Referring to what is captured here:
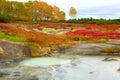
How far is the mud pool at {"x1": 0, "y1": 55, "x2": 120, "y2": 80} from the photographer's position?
58.0 feet

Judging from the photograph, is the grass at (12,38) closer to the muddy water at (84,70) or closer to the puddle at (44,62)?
the puddle at (44,62)

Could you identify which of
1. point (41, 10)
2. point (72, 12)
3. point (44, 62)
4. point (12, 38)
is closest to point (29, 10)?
point (41, 10)

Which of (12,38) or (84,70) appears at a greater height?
(12,38)

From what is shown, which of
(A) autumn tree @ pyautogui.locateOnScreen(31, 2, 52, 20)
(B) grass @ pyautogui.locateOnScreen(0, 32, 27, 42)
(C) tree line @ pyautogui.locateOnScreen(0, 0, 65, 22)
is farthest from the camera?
(A) autumn tree @ pyautogui.locateOnScreen(31, 2, 52, 20)

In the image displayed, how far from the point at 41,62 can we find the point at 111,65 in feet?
16.6

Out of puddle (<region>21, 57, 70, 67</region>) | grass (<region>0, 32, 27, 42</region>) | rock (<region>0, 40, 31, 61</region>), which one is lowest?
puddle (<region>21, 57, 70, 67</region>)

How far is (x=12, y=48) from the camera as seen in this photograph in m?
25.5

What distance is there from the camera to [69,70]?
20.1 m

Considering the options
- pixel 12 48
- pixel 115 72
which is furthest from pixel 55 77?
pixel 12 48

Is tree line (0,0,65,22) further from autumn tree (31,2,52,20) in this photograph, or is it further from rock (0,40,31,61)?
rock (0,40,31,61)

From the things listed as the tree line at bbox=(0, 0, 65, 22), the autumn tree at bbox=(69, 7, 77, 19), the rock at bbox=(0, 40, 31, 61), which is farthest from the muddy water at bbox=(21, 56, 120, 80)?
the autumn tree at bbox=(69, 7, 77, 19)

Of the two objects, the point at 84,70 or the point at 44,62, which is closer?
the point at 84,70

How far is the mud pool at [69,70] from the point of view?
58.0ft

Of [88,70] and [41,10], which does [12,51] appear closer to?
[88,70]
